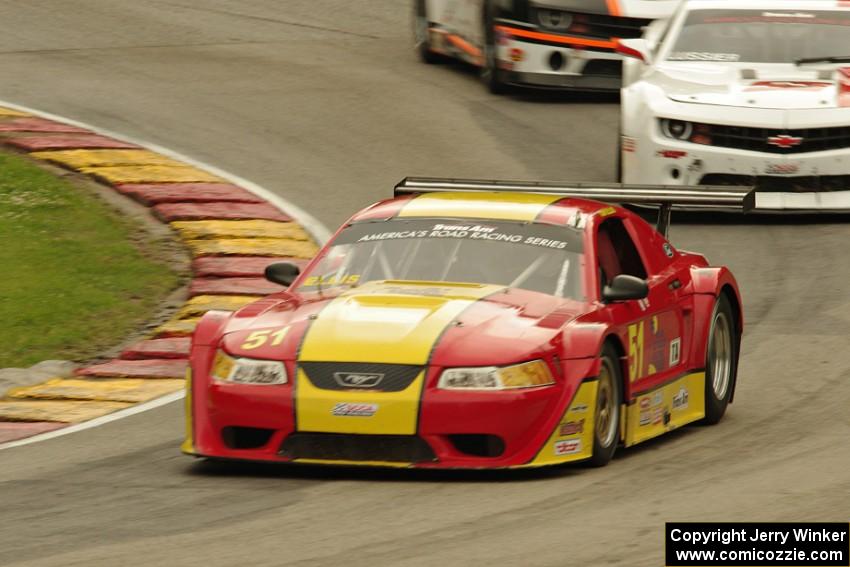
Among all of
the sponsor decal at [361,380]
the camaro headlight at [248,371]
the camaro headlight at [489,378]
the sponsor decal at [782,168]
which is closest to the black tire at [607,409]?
the camaro headlight at [489,378]

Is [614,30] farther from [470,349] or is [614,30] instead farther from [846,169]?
[470,349]

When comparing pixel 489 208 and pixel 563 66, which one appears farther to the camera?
pixel 563 66

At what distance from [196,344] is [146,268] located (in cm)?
518

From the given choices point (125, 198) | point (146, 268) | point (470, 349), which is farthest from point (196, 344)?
point (125, 198)

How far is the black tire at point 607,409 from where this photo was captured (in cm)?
851

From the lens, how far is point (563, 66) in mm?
19922

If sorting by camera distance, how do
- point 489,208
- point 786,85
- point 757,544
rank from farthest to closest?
point 786,85 → point 489,208 → point 757,544

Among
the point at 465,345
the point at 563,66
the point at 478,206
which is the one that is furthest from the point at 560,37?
the point at 465,345

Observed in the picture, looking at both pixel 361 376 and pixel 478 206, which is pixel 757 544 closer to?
pixel 361 376

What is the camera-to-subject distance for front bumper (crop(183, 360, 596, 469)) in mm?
8188

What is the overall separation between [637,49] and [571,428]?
8.74 meters

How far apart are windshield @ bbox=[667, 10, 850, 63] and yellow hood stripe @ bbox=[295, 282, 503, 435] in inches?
318

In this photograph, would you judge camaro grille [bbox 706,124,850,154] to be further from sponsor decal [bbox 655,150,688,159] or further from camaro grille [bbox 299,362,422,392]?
camaro grille [bbox 299,362,422,392]

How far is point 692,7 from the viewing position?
17.1 metres
